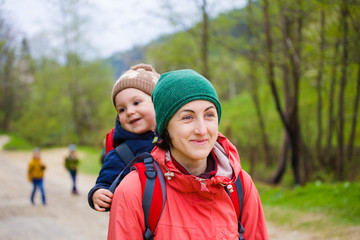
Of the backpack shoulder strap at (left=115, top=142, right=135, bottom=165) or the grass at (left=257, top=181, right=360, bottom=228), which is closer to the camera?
the backpack shoulder strap at (left=115, top=142, right=135, bottom=165)

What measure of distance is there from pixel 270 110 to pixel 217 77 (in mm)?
5876

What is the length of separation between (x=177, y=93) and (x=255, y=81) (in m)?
15.3

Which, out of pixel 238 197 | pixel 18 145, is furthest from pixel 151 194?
pixel 18 145

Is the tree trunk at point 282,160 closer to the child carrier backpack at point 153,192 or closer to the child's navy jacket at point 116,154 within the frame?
the child's navy jacket at point 116,154

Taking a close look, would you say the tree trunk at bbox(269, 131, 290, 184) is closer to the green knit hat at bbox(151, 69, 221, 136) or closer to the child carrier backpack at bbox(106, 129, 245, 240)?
the child carrier backpack at bbox(106, 129, 245, 240)

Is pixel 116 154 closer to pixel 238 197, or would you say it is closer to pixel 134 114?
pixel 134 114

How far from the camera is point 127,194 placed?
154 centimetres

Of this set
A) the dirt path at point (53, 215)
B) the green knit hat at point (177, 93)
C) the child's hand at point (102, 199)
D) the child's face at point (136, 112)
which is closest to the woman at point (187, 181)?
the green knit hat at point (177, 93)

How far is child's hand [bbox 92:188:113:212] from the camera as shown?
5.89 ft

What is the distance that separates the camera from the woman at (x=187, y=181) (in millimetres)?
1537

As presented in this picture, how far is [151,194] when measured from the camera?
1.55m

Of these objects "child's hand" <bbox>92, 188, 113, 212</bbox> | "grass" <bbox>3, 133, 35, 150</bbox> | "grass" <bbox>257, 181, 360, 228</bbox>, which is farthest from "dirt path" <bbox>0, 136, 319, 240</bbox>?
"grass" <bbox>3, 133, 35, 150</bbox>

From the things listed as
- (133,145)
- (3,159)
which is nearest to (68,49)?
(3,159)

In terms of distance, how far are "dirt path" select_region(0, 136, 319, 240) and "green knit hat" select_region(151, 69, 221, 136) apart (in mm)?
5177
